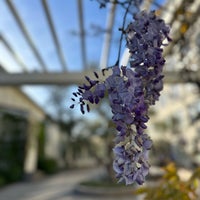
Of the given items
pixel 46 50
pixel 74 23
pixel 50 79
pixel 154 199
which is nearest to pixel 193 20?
pixel 154 199

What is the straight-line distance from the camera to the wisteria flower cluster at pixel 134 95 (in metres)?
0.91

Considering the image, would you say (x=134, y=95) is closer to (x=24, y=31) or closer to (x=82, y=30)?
(x=82, y=30)

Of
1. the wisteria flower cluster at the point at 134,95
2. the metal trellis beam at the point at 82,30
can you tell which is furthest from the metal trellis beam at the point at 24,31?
the wisteria flower cluster at the point at 134,95

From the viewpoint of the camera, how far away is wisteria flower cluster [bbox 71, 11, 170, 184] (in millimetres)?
911

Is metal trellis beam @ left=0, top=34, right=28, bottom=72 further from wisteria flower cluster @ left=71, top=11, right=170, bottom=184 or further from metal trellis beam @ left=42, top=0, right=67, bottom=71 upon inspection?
wisteria flower cluster @ left=71, top=11, right=170, bottom=184

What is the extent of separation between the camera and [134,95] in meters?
0.93

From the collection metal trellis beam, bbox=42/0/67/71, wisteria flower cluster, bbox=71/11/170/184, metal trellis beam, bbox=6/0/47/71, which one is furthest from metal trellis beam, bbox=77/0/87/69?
wisteria flower cluster, bbox=71/11/170/184

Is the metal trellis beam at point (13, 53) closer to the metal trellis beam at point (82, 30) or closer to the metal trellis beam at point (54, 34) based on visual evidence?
the metal trellis beam at point (54, 34)

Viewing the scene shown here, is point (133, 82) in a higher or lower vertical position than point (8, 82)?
lower

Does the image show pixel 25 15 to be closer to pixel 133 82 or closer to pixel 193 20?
pixel 193 20

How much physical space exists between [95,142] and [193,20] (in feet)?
57.1

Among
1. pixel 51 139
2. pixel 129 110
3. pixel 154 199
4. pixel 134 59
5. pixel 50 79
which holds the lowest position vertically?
pixel 154 199

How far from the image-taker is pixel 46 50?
290 inches

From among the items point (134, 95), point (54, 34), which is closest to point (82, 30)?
point (54, 34)
